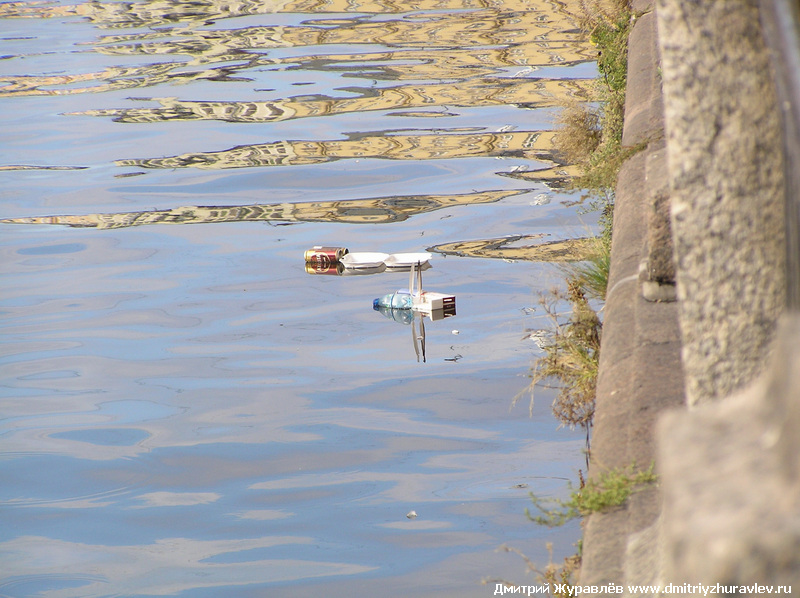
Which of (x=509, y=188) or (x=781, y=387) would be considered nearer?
(x=781, y=387)

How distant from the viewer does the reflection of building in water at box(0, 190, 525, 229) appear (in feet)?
32.8

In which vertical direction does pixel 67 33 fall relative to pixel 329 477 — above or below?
above

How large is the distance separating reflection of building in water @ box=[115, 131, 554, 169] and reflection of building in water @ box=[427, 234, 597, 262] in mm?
2836

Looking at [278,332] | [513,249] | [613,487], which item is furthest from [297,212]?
[613,487]

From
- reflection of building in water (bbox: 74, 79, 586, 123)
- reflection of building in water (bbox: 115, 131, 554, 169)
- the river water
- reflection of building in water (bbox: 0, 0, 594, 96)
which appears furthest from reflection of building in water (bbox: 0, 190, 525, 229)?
reflection of building in water (bbox: 0, 0, 594, 96)

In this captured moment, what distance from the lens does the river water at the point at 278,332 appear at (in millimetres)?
5043

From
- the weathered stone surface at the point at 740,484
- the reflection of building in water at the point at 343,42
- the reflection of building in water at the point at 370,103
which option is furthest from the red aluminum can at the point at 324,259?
the reflection of building in water at the point at 343,42

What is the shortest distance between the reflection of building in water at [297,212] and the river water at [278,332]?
1.7 inches

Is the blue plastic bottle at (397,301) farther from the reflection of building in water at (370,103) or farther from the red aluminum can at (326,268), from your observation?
the reflection of building in water at (370,103)

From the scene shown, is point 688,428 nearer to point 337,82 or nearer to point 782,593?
point 782,593

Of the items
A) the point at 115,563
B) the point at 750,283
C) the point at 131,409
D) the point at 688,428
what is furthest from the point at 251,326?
the point at 688,428

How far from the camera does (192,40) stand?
1930cm

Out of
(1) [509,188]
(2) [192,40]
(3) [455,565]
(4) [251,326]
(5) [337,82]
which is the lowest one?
(3) [455,565]

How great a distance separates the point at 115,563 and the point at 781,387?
435cm
